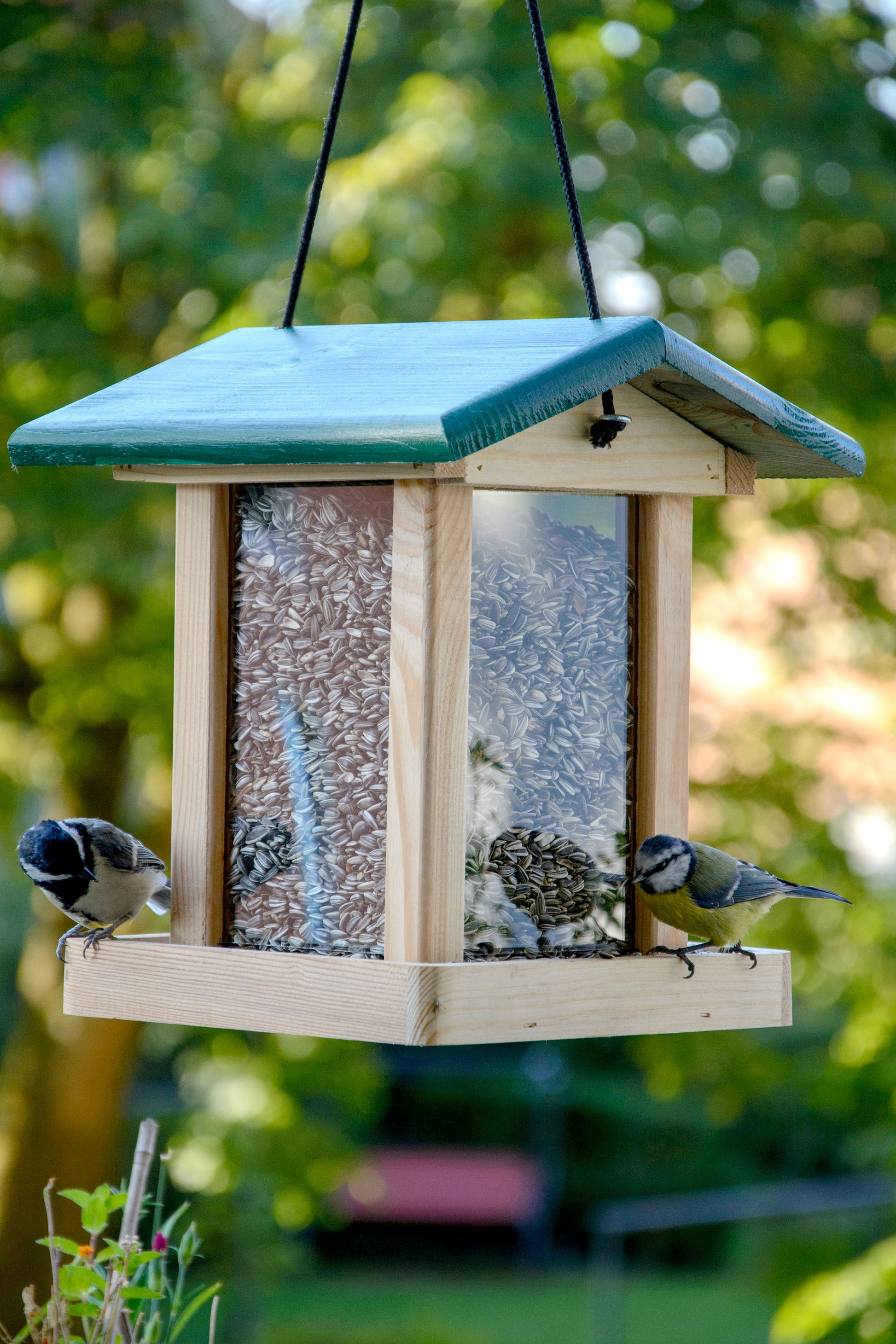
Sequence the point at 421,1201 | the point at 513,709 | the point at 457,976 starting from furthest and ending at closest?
1. the point at 421,1201
2. the point at 513,709
3. the point at 457,976

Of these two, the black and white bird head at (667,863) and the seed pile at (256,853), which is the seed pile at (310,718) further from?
the black and white bird head at (667,863)

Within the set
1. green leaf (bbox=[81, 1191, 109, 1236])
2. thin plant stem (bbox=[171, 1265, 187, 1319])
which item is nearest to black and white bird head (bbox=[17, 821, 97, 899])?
green leaf (bbox=[81, 1191, 109, 1236])

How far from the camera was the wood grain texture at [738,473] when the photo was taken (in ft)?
9.18

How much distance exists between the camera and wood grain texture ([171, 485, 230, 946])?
2.55 meters

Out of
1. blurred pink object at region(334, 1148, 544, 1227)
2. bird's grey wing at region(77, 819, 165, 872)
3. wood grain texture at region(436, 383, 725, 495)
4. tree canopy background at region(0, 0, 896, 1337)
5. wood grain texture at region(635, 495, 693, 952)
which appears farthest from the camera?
blurred pink object at region(334, 1148, 544, 1227)

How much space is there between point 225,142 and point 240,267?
32.0 inches

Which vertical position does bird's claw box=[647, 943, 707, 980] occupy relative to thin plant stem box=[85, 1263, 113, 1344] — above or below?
above

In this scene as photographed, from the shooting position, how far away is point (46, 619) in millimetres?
7934

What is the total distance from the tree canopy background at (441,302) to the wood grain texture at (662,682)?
3.18 metres

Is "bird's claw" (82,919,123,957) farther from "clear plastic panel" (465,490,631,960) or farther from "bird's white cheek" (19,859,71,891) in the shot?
"clear plastic panel" (465,490,631,960)

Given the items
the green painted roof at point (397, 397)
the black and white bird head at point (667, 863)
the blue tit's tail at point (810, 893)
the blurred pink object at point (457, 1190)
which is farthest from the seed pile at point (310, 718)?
the blurred pink object at point (457, 1190)

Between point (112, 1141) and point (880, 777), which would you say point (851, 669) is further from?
point (112, 1141)

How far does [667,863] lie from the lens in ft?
8.09

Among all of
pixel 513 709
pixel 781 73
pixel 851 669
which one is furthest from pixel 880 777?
pixel 513 709
